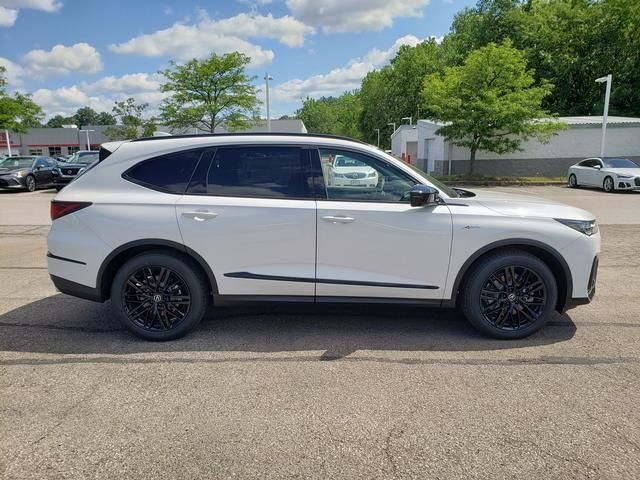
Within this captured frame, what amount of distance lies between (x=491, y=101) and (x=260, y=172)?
2028 centimetres

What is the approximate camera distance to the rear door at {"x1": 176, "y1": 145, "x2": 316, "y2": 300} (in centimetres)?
409

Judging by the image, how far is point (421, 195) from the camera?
155 inches

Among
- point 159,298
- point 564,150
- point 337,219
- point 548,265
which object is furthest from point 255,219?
point 564,150

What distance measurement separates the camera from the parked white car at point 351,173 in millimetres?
4219

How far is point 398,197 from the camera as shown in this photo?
417cm

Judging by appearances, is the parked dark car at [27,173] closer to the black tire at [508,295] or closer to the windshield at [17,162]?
the windshield at [17,162]

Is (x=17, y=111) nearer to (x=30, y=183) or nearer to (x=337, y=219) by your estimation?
(x=30, y=183)

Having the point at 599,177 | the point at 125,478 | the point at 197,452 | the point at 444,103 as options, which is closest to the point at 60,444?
the point at 125,478

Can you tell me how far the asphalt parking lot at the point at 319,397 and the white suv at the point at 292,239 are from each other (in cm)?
41

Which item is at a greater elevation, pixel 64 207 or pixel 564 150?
pixel 564 150

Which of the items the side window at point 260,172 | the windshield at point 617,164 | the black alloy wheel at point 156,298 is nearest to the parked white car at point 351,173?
the side window at point 260,172

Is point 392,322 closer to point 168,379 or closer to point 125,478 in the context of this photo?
point 168,379

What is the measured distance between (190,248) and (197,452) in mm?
1896

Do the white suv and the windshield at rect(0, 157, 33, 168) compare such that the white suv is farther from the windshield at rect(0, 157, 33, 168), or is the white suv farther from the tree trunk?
the tree trunk
